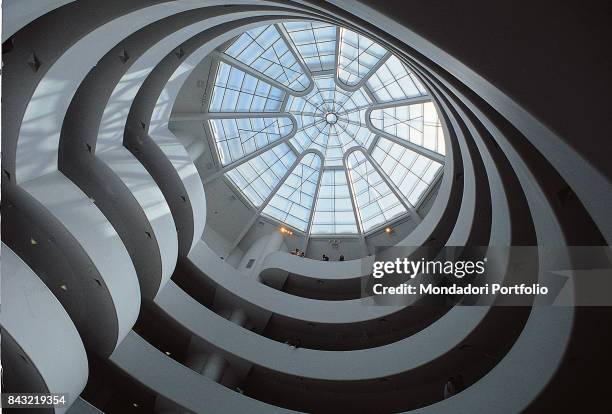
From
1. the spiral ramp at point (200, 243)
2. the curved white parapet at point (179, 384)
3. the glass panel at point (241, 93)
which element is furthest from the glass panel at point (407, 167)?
the curved white parapet at point (179, 384)

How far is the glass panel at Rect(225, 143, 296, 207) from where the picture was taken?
26.5 metres

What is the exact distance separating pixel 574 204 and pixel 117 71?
12.7 meters

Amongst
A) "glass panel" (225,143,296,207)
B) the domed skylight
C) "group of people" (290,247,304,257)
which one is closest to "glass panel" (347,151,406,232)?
the domed skylight

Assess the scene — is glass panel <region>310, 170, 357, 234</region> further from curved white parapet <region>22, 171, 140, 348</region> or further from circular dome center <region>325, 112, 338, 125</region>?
curved white parapet <region>22, 171, 140, 348</region>

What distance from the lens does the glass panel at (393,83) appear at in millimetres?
21062

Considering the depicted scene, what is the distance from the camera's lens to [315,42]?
876 inches

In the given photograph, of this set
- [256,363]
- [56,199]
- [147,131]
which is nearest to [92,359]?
[256,363]

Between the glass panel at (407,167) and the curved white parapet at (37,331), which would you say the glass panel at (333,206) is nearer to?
the glass panel at (407,167)

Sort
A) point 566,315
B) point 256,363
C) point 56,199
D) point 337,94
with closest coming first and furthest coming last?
point 566,315 → point 56,199 → point 256,363 → point 337,94

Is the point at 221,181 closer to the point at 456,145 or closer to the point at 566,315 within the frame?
the point at 456,145

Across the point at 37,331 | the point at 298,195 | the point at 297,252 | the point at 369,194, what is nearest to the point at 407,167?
the point at 369,194

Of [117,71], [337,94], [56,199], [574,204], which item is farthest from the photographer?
[337,94]

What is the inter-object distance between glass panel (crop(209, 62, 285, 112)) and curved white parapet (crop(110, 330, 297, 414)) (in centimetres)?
1361

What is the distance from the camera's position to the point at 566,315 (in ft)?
26.2
